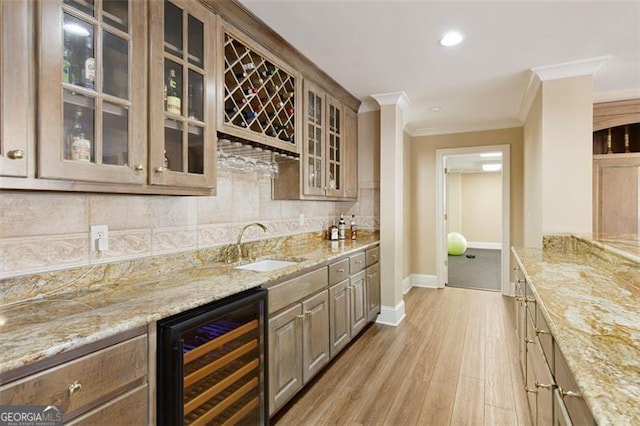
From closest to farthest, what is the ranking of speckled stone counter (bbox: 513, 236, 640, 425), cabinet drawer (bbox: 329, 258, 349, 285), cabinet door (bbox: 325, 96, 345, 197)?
speckled stone counter (bbox: 513, 236, 640, 425), cabinet drawer (bbox: 329, 258, 349, 285), cabinet door (bbox: 325, 96, 345, 197)

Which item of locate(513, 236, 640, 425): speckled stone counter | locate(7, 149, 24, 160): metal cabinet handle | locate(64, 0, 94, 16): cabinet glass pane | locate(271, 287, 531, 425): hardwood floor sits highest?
locate(64, 0, 94, 16): cabinet glass pane

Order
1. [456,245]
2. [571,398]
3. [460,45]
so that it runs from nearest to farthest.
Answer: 1. [571,398]
2. [460,45]
3. [456,245]

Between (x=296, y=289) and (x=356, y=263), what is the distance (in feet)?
3.45

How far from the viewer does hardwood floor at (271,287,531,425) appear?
2.08 meters

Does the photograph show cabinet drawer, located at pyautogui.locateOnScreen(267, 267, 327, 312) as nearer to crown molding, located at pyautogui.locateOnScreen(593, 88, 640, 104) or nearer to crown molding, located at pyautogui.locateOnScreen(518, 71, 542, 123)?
crown molding, located at pyautogui.locateOnScreen(518, 71, 542, 123)

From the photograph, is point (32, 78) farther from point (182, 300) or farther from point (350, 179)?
point (350, 179)

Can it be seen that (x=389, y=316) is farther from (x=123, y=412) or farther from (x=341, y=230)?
(x=123, y=412)

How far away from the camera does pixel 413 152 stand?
5332mm

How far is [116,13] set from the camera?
1.42 metres

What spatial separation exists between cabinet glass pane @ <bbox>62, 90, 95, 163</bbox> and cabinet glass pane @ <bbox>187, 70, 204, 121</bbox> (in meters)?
0.51

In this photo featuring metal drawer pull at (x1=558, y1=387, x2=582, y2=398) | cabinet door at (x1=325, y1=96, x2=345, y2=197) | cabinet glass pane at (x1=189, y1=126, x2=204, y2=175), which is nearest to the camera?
metal drawer pull at (x1=558, y1=387, x2=582, y2=398)

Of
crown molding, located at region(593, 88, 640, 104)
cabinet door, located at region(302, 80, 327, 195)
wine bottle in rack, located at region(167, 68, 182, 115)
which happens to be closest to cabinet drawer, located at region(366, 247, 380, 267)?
cabinet door, located at region(302, 80, 327, 195)

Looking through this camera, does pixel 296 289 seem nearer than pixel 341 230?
Yes

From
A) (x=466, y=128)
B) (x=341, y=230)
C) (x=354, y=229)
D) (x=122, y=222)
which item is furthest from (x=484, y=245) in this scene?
(x=122, y=222)
